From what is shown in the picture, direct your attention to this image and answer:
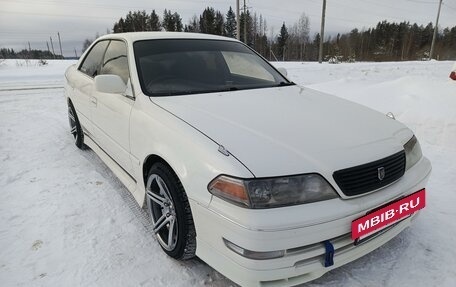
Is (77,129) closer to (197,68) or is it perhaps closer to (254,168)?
(197,68)

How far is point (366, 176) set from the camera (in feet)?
5.90

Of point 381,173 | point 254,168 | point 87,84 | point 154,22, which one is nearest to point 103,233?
point 254,168

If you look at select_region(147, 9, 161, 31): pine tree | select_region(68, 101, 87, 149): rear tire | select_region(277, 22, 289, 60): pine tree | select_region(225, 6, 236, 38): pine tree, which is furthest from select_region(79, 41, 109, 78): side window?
select_region(277, 22, 289, 60): pine tree

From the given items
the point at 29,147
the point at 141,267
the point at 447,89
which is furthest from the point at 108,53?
the point at 447,89

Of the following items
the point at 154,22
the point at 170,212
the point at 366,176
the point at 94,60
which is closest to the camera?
the point at 366,176

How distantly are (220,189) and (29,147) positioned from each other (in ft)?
12.2

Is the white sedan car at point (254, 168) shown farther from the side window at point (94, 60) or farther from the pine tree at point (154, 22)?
the pine tree at point (154, 22)

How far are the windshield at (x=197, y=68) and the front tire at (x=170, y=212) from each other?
0.71 m

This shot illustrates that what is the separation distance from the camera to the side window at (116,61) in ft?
9.56

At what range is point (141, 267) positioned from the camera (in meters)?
2.15

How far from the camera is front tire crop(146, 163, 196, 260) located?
1968 mm

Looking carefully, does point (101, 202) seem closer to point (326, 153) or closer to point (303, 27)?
point (326, 153)

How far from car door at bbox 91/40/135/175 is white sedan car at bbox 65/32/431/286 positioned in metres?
0.02

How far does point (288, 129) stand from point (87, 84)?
2.56m
